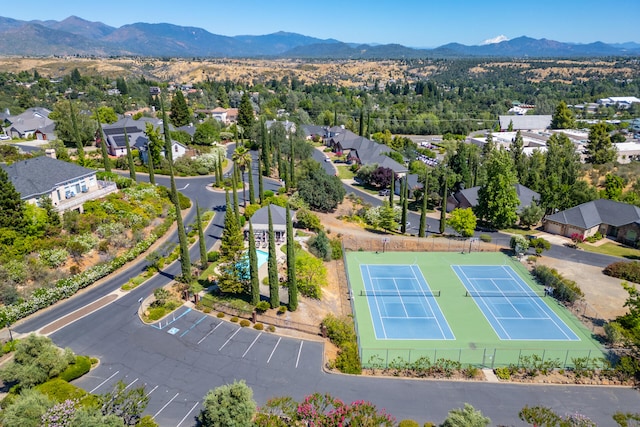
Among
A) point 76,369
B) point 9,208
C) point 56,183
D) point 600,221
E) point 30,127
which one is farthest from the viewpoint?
point 30,127

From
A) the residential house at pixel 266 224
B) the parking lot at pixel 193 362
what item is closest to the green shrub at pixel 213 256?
the residential house at pixel 266 224

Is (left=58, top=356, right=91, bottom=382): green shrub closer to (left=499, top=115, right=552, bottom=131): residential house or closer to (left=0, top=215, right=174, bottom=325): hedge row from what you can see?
(left=0, top=215, right=174, bottom=325): hedge row

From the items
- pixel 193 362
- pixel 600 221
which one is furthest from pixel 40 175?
pixel 600 221

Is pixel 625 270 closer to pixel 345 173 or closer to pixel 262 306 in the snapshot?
pixel 262 306

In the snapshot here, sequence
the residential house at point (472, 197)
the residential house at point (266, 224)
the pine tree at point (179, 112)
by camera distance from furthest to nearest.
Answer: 1. the pine tree at point (179, 112)
2. the residential house at point (472, 197)
3. the residential house at point (266, 224)

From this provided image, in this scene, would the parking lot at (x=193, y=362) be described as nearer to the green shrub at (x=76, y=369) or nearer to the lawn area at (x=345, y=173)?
the green shrub at (x=76, y=369)

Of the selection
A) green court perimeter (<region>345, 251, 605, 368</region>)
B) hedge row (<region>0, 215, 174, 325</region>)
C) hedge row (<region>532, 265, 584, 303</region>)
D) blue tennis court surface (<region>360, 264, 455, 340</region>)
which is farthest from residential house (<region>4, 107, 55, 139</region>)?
hedge row (<region>532, 265, 584, 303</region>)

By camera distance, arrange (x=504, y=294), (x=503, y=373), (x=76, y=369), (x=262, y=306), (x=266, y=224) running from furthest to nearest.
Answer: (x=266, y=224)
(x=504, y=294)
(x=262, y=306)
(x=503, y=373)
(x=76, y=369)
